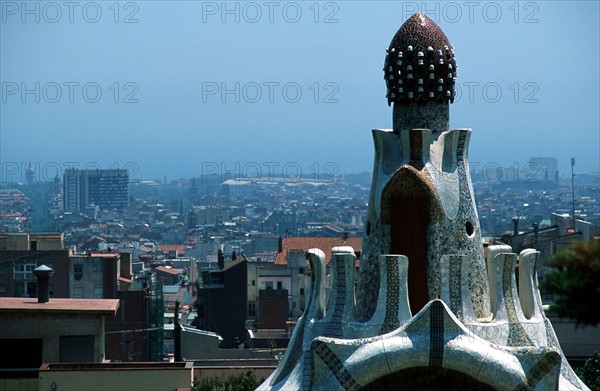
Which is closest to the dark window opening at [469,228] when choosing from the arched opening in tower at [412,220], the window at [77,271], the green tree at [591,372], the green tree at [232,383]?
the arched opening in tower at [412,220]

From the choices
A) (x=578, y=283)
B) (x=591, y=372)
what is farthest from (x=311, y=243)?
(x=578, y=283)

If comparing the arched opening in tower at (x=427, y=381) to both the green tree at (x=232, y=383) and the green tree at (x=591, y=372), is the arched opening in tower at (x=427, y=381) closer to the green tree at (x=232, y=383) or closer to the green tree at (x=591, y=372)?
the green tree at (x=232, y=383)

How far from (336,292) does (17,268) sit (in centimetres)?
3950

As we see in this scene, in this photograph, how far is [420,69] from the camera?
14.4 metres

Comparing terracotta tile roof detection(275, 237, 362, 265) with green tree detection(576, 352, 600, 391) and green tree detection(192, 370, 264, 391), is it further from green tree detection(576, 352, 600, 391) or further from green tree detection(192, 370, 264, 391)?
green tree detection(192, 370, 264, 391)

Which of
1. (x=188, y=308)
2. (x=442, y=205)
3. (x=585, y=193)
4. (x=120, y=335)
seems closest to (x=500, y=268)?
(x=442, y=205)

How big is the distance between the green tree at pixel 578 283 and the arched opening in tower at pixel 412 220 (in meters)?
6.88

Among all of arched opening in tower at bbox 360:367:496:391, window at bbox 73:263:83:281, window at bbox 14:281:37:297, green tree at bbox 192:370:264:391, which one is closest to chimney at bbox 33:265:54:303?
green tree at bbox 192:370:264:391

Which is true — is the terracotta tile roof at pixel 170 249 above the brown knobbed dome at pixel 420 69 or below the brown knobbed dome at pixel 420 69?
below

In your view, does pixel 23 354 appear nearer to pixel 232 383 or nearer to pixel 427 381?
pixel 232 383

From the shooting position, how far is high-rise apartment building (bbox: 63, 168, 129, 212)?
6649 inches

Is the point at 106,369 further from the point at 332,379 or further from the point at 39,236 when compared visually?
the point at 39,236

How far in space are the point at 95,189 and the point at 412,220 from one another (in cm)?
16875

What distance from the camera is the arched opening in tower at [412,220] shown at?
555 inches
